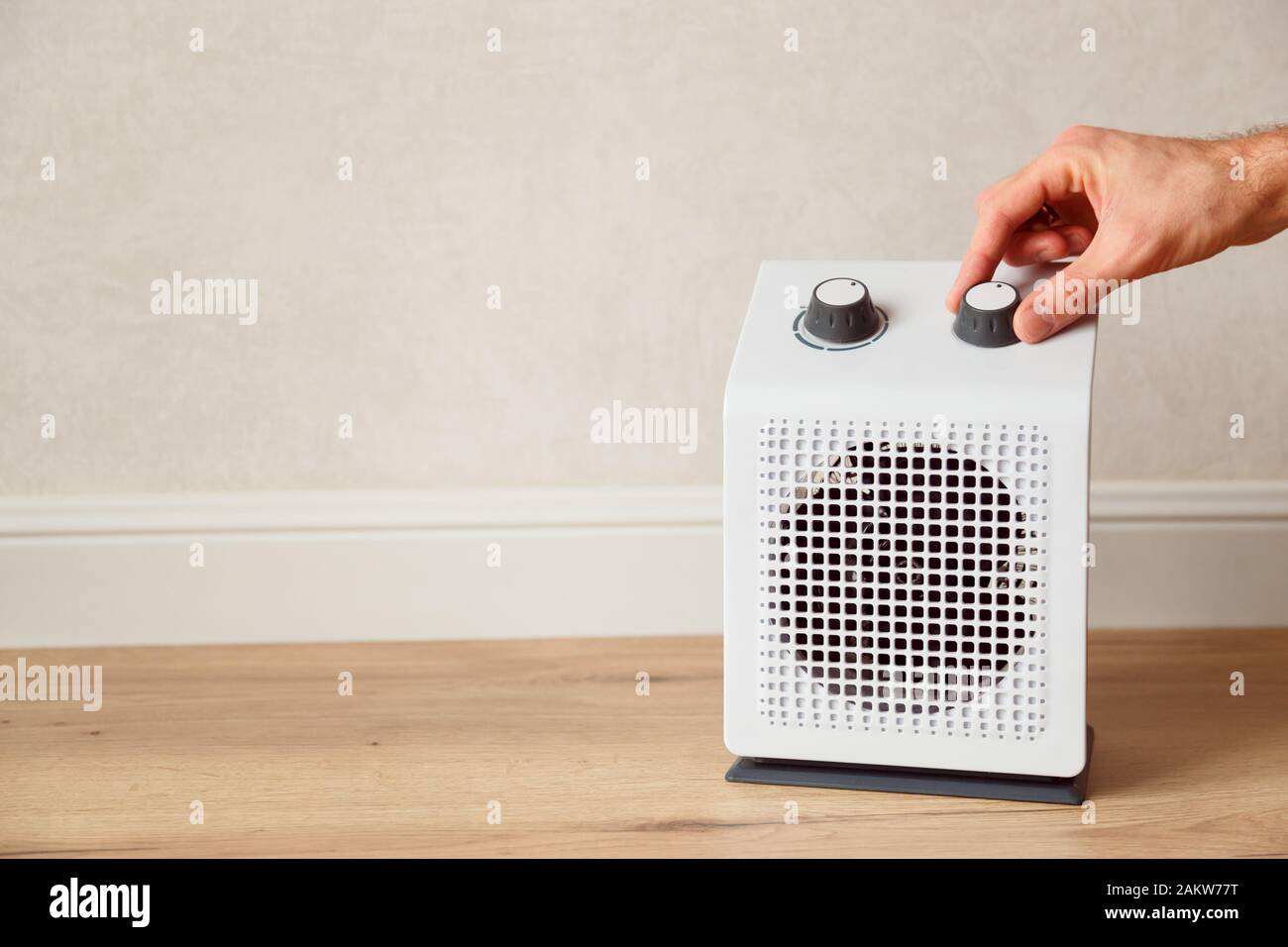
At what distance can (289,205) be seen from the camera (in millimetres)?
1112

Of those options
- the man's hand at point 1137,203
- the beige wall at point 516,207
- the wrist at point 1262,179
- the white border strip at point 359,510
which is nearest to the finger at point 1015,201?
the man's hand at point 1137,203

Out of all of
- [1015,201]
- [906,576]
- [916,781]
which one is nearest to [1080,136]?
[1015,201]

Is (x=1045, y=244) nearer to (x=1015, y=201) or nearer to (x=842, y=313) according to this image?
(x=1015, y=201)

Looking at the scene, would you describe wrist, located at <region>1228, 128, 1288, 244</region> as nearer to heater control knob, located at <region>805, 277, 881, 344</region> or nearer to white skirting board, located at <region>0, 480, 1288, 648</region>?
heater control knob, located at <region>805, 277, 881, 344</region>

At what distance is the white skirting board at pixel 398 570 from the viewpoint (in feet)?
3.74

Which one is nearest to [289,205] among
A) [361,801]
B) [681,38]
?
[681,38]

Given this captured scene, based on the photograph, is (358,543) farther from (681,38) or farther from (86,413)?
(681,38)

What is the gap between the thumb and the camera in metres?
0.75

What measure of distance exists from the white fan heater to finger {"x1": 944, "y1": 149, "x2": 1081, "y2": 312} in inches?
1.0

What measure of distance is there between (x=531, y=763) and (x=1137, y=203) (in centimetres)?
56

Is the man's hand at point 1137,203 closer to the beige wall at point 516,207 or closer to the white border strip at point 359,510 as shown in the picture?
the beige wall at point 516,207

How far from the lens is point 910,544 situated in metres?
0.75

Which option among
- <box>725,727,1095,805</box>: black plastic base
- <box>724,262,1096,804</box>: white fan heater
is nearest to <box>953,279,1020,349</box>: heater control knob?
<box>724,262,1096,804</box>: white fan heater

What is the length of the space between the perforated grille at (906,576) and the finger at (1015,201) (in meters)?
0.13
